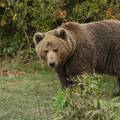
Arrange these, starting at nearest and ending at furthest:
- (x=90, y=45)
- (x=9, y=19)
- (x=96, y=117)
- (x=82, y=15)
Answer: (x=96, y=117) < (x=90, y=45) < (x=82, y=15) < (x=9, y=19)

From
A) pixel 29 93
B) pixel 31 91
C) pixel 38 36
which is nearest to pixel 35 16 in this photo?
pixel 31 91

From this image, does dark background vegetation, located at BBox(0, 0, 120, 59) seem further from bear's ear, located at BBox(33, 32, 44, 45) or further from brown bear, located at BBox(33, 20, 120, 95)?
bear's ear, located at BBox(33, 32, 44, 45)

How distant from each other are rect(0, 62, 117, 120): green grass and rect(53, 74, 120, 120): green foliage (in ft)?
5.08

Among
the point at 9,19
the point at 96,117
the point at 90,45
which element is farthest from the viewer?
the point at 9,19

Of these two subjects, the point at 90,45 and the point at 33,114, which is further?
the point at 90,45

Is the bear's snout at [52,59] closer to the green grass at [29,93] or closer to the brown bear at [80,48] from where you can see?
the brown bear at [80,48]

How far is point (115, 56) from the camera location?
28.0 feet

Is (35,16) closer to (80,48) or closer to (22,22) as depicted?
(22,22)

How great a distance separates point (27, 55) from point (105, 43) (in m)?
3.65

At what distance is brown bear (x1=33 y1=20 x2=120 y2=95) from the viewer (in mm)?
7844

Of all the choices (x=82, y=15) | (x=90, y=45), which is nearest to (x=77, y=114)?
(x=90, y=45)

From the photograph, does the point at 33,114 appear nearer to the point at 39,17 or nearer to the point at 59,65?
the point at 59,65

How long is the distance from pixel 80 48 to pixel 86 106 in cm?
314

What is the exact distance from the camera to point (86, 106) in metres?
5.02
